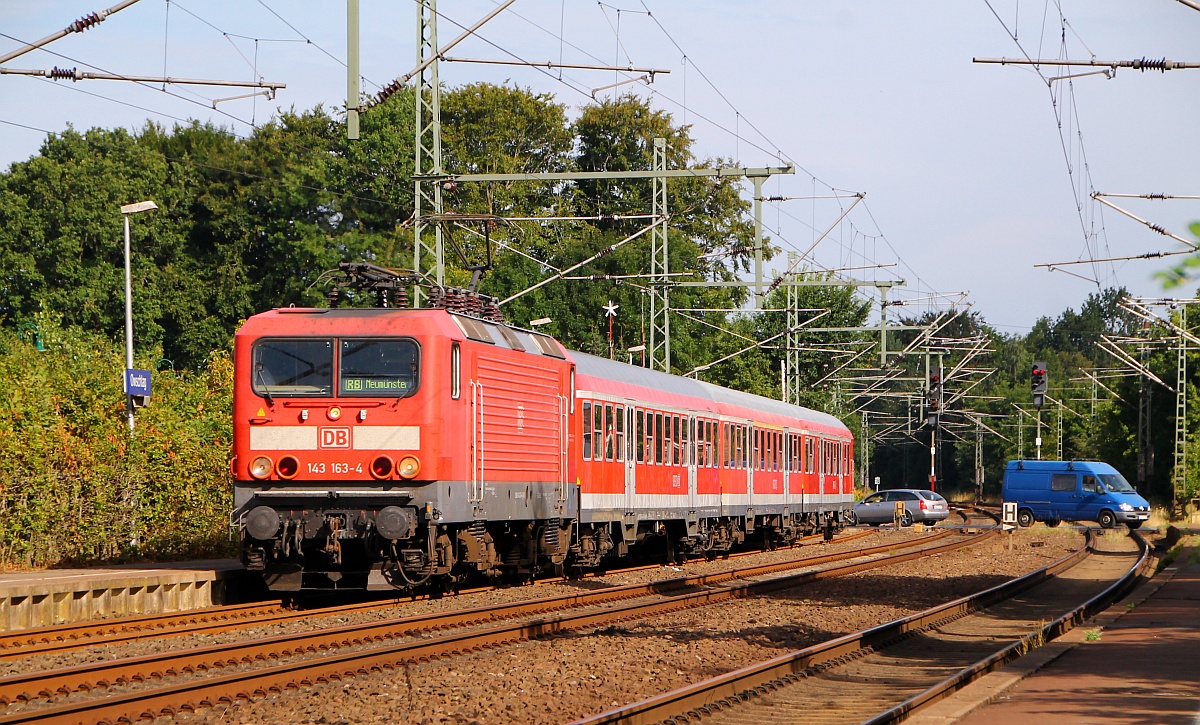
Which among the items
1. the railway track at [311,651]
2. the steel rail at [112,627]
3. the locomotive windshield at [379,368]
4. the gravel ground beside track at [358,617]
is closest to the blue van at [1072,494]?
the gravel ground beside track at [358,617]

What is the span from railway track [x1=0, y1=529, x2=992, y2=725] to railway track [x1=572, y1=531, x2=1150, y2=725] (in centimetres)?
288

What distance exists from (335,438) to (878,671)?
22.7ft

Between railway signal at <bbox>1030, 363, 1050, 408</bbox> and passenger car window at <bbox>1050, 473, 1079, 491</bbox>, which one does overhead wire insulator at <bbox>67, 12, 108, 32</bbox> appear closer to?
railway signal at <bbox>1030, 363, 1050, 408</bbox>

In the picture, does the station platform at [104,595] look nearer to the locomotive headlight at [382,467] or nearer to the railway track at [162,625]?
the railway track at [162,625]

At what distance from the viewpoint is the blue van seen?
50031 millimetres

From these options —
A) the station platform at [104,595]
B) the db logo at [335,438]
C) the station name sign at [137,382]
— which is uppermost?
the station name sign at [137,382]

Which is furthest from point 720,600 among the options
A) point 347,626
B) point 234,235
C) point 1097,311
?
point 1097,311

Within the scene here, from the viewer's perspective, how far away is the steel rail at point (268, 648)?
10.8m

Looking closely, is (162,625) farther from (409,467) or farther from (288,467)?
(409,467)

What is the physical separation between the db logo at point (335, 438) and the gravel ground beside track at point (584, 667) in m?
2.48

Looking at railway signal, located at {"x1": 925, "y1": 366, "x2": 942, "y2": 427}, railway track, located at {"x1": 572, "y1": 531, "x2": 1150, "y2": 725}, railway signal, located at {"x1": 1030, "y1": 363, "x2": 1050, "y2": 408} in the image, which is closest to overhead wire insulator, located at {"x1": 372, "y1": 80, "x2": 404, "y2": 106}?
railway track, located at {"x1": 572, "y1": 531, "x2": 1150, "y2": 725}

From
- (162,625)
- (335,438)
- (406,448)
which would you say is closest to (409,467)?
(406,448)

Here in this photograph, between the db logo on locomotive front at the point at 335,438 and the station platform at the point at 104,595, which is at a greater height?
the db logo on locomotive front at the point at 335,438

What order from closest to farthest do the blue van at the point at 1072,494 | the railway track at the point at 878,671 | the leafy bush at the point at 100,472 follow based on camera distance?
1. the railway track at the point at 878,671
2. the leafy bush at the point at 100,472
3. the blue van at the point at 1072,494
